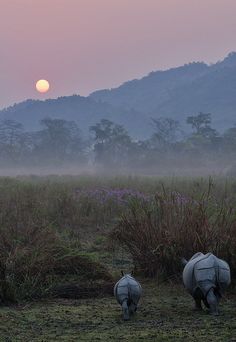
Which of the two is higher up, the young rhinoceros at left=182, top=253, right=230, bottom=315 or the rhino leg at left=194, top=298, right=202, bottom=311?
the young rhinoceros at left=182, top=253, right=230, bottom=315

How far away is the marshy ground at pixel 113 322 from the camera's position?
4082 millimetres

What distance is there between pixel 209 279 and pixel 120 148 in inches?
3438

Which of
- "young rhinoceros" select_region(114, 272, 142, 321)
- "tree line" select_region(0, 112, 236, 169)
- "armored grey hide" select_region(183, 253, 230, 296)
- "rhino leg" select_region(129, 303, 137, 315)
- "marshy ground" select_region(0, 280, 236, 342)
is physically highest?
"tree line" select_region(0, 112, 236, 169)

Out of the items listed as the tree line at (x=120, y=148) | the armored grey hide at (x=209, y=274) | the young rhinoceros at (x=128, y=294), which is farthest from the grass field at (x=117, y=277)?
the tree line at (x=120, y=148)

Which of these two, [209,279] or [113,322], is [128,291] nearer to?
[113,322]

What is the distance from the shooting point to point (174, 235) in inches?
247

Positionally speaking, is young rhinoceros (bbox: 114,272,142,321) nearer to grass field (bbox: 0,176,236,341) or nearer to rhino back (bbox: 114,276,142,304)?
rhino back (bbox: 114,276,142,304)

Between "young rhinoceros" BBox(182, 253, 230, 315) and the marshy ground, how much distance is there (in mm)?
139

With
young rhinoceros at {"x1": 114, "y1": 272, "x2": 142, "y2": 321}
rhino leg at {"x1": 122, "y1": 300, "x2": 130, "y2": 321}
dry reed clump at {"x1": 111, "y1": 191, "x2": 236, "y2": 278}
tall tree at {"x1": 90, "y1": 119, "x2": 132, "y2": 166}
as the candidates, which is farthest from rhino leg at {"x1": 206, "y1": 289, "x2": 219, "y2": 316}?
tall tree at {"x1": 90, "y1": 119, "x2": 132, "y2": 166}

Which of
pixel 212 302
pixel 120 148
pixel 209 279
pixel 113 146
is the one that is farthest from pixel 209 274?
pixel 113 146

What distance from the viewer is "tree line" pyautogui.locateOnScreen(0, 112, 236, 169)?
3118 inches

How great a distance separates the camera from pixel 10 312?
4.93 m

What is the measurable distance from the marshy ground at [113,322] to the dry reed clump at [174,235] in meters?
0.66

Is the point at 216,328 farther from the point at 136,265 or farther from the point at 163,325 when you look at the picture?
the point at 136,265
